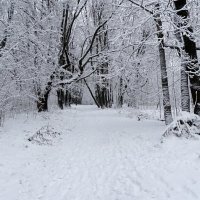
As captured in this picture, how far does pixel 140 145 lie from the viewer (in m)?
9.32

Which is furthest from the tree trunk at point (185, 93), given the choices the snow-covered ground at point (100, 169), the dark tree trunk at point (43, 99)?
the dark tree trunk at point (43, 99)

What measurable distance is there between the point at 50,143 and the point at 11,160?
295 cm

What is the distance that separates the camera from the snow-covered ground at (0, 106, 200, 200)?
507 cm

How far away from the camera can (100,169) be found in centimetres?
676

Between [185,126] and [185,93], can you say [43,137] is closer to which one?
[185,126]

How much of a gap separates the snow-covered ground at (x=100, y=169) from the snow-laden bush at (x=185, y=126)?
0.37 meters

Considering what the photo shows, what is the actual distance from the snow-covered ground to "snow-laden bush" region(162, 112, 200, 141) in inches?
14.7

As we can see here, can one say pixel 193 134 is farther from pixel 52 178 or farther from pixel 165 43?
pixel 52 178

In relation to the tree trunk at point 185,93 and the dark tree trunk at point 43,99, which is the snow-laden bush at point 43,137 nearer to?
the tree trunk at point 185,93

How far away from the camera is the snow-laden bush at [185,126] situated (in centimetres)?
867

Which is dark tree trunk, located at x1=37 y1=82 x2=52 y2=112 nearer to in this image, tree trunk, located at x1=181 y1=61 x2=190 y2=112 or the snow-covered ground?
the snow-covered ground

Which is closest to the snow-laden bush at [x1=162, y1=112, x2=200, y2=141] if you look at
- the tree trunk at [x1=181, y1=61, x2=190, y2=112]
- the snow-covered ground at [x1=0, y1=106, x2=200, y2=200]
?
the snow-covered ground at [x1=0, y1=106, x2=200, y2=200]

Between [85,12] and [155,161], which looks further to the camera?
[85,12]

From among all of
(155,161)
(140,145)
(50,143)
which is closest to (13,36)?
(50,143)
